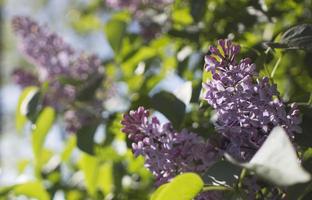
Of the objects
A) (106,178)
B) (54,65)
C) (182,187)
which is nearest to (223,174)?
(182,187)

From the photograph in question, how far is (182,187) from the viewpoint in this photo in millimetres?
736

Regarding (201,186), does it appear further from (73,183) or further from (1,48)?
(1,48)

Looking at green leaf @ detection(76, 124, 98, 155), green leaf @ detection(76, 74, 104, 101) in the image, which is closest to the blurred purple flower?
green leaf @ detection(76, 124, 98, 155)

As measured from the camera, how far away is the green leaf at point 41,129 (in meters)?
1.55

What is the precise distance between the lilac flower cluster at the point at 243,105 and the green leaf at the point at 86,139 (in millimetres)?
630

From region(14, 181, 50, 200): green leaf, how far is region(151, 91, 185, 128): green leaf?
56 centimetres

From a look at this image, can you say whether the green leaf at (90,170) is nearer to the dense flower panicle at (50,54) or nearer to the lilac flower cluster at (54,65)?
the lilac flower cluster at (54,65)

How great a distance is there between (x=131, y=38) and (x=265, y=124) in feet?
3.53

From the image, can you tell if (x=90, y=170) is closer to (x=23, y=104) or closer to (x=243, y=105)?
(x=23, y=104)

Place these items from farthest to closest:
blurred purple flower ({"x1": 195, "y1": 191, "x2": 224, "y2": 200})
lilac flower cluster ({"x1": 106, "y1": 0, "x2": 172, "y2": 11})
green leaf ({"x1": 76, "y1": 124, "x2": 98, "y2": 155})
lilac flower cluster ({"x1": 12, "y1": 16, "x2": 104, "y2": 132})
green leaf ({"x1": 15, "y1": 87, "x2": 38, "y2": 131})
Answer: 1. lilac flower cluster ({"x1": 106, "y1": 0, "x2": 172, "y2": 11})
2. lilac flower cluster ({"x1": 12, "y1": 16, "x2": 104, "y2": 132})
3. green leaf ({"x1": 15, "y1": 87, "x2": 38, "y2": 131})
4. green leaf ({"x1": 76, "y1": 124, "x2": 98, "y2": 155})
5. blurred purple flower ({"x1": 195, "y1": 191, "x2": 224, "y2": 200})

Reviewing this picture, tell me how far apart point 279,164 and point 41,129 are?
107 cm

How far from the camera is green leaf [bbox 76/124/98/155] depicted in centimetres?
142

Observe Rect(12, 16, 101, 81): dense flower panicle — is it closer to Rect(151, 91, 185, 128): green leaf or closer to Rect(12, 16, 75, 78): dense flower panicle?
Rect(12, 16, 75, 78): dense flower panicle

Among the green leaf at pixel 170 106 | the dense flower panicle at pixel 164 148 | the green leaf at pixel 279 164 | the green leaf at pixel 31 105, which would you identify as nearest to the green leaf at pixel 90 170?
the green leaf at pixel 31 105
